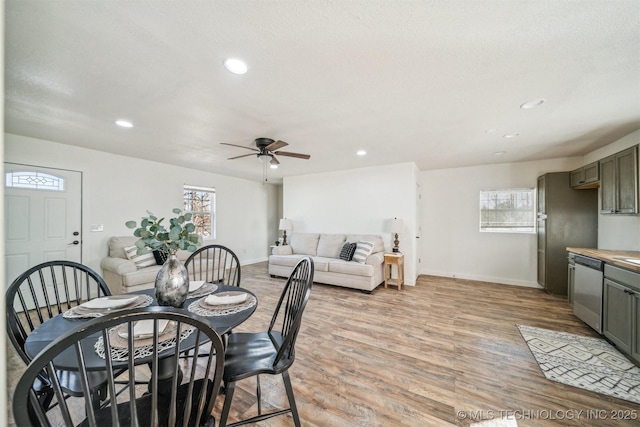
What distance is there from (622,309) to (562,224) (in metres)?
2.16

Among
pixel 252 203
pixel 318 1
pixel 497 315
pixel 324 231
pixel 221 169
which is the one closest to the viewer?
pixel 318 1

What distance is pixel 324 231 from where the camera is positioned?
574 cm

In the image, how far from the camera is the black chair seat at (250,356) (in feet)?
4.45

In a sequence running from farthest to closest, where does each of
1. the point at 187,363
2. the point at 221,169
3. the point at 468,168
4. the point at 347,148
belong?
the point at 221,169 → the point at 468,168 → the point at 347,148 → the point at 187,363

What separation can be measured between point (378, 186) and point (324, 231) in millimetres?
1629

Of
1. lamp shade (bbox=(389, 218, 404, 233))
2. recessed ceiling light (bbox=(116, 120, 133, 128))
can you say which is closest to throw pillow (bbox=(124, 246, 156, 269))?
recessed ceiling light (bbox=(116, 120, 133, 128))

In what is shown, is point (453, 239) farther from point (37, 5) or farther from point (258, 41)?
point (37, 5)

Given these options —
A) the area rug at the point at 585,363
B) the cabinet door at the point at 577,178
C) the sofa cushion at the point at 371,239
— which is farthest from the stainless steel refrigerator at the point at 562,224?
the sofa cushion at the point at 371,239

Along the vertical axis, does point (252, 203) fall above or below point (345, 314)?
above

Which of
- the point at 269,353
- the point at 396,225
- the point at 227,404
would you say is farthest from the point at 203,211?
the point at 227,404

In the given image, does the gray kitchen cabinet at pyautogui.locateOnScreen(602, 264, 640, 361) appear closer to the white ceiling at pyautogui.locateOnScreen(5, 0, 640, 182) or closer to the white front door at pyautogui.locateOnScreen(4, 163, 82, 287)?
the white ceiling at pyautogui.locateOnScreen(5, 0, 640, 182)

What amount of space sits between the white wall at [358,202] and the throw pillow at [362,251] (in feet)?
2.04

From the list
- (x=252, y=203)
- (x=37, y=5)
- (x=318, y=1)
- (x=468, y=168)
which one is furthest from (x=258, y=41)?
(x=252, y=203)

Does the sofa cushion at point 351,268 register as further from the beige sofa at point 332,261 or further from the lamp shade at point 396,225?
the lamp shade at point 396,225
